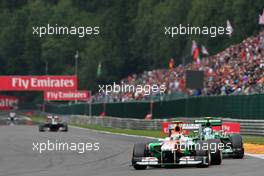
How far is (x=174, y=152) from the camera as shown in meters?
17.5

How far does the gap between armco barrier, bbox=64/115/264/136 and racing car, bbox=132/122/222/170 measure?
571 inches

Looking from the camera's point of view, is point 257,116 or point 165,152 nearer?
point 165,152

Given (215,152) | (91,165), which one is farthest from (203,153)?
(91,165)

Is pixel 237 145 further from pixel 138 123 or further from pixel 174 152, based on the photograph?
pixel 138 123

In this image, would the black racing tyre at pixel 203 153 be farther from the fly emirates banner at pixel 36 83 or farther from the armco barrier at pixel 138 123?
the fly emirates banner at pixel 36 83

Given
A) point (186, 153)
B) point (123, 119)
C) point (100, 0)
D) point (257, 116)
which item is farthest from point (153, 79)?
point (100, 0)

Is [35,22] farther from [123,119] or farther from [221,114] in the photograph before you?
[221,114]

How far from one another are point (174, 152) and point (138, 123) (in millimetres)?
29698

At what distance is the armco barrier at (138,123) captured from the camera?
107 feet

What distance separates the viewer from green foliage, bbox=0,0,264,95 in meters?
81.4

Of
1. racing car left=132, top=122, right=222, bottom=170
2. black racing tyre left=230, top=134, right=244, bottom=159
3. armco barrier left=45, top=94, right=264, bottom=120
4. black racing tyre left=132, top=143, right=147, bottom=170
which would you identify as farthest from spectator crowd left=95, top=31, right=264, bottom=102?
black racing tyre left=132, top=143, right=147, bottom=170

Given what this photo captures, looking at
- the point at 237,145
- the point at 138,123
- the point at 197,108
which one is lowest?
the point at 237,145

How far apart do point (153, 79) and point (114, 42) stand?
4585 cm

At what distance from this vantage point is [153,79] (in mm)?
54188
